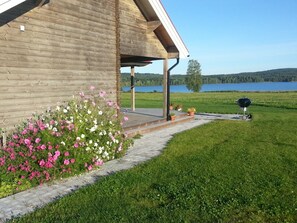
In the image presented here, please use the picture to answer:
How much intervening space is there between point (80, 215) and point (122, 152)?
413 cm

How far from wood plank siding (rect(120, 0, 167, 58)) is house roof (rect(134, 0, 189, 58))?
0.26m

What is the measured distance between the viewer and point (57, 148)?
6.64 meters

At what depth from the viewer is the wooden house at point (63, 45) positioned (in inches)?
299

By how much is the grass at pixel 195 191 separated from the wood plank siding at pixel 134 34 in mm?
4972

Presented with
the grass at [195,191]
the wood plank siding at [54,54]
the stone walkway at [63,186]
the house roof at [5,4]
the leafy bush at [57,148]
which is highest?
Result: the house roof at [5,4]

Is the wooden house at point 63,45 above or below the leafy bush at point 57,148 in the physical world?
above

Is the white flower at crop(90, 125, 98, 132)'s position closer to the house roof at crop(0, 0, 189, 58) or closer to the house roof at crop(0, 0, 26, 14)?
the house roof at crop(0, 0, 26, 14)

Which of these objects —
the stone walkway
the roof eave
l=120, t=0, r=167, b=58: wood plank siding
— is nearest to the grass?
the stone walkway

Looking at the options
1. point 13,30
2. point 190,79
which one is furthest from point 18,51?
point 190,79

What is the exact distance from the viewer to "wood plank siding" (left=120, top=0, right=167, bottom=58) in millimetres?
12055

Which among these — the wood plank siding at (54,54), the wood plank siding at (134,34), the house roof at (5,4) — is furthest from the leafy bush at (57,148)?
the wood plank siding at (134,34)

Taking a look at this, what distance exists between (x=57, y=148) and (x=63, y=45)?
3696 mm

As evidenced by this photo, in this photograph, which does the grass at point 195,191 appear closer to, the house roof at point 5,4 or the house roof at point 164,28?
the house roof at point 5,4

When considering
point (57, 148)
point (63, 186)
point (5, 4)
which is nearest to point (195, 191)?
point (63, 186)
